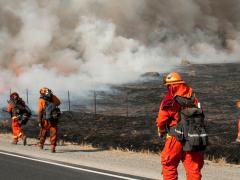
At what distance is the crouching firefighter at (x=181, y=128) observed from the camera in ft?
23.9

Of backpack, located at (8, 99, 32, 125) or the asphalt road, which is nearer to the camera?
the asphalt road

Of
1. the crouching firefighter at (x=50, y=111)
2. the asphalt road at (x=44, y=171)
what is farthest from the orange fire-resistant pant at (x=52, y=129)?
the asphalt road at (x=44, y=171)

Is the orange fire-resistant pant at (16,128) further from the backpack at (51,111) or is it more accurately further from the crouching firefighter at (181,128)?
the crouching firefighter at (181,128)

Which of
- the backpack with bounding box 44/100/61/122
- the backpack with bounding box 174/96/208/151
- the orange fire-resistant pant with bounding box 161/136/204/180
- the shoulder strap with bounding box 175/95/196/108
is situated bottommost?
the orange fire-resistant pant with bounding box 161/136/204/180

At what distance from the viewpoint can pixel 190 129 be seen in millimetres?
7285

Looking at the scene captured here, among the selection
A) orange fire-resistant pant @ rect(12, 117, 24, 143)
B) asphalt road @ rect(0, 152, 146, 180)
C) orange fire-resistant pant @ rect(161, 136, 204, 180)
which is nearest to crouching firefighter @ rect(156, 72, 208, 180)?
orange fire-resistant pant @ rect(161, 136, 204, 180)

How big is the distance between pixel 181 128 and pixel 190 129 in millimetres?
116

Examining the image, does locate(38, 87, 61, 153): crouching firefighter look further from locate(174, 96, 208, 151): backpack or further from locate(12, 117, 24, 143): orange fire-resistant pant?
locate(174, 96, 208, 151): backpack

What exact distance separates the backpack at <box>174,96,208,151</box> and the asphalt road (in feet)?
11.1

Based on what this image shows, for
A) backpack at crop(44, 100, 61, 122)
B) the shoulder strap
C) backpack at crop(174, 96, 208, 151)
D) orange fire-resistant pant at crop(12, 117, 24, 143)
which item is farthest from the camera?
orange fire-resistant pant at crop(12, 117, 24, 143)

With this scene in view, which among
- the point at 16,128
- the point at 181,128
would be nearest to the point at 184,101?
the point at 181,128

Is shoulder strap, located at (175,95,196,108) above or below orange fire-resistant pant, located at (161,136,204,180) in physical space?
above

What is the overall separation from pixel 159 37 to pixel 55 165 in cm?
7977

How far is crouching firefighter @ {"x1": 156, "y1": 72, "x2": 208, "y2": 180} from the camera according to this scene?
7.29m
